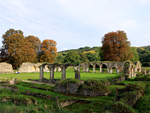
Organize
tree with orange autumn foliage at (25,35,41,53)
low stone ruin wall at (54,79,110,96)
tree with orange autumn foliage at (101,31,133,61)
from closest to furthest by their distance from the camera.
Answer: low stone ruin wall at (54,79,110,96)
tree with orange autumn foliage at (101,31,133,61)
tree with orange autumn foliage at (25,35,41,53)

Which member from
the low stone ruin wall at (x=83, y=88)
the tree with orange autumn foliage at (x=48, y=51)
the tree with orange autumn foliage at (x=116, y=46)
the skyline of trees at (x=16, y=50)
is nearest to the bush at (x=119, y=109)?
the low stone ruin wall at (x=83, y=88)

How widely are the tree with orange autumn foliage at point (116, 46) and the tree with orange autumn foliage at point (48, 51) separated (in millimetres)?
17829

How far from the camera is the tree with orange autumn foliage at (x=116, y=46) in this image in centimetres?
3978

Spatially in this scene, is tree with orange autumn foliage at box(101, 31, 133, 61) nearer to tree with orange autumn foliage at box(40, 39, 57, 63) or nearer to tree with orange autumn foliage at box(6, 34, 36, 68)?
tree with orange autumn foliage at box(40, 39, 57, 63)

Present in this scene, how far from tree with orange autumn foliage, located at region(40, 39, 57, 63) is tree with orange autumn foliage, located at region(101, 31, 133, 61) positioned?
17.8 meters

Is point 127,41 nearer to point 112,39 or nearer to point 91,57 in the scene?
point 112,39

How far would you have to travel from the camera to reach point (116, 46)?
131 ft

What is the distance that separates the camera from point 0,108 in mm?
6453

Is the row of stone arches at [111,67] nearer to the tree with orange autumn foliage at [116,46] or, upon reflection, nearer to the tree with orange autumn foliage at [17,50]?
the tree with orange autumn foliage at [116,46]

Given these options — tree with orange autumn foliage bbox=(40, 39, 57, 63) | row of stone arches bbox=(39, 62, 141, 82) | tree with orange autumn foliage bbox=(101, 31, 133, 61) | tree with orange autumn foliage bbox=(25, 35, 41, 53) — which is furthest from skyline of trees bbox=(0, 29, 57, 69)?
tree with orange autumn foliage bbox=(101, 31, 133, 61)

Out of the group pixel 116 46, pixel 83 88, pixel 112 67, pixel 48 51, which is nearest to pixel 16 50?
pixel 48 51

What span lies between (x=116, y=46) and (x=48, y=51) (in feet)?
74.4

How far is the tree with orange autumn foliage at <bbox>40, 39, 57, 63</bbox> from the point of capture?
46.5 meters

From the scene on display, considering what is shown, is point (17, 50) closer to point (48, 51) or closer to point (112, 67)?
point (48, 51)
